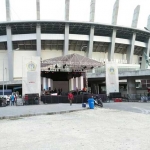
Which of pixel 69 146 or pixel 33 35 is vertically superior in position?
pixel 33 35

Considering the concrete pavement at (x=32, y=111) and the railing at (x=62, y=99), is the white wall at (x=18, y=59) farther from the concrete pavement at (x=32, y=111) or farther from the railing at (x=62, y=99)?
the concrete pavement at (x=32, y=111)

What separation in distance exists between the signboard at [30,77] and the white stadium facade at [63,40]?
956 inches

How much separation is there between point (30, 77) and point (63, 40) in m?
28.7

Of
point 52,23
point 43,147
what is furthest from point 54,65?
point 43,147

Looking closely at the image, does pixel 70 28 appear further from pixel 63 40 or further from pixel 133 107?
pixel 133 107

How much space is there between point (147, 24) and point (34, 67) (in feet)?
153

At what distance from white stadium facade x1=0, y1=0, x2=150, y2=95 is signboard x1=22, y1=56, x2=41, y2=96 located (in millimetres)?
24272

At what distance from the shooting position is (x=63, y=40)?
5328 centimetres

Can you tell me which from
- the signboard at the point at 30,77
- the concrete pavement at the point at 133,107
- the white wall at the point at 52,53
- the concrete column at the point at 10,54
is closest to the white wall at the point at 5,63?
the concrete column at the point at 10,54

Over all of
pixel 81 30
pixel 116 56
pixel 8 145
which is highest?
pixel 81 30

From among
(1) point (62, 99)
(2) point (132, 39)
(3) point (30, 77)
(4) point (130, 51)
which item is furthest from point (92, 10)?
(1) point (62, 99)

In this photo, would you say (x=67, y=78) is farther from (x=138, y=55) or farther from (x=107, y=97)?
(x=138, y=55)

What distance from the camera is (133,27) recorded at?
57656mm

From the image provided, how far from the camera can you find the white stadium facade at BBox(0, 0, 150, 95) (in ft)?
167
